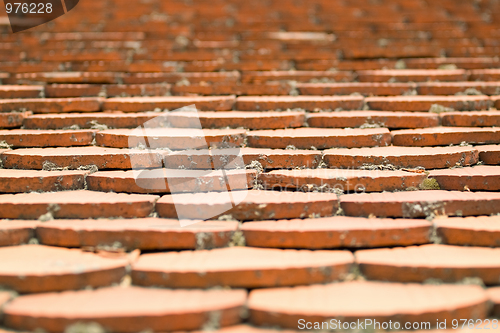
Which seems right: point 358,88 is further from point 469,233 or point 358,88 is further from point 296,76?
point 469,233

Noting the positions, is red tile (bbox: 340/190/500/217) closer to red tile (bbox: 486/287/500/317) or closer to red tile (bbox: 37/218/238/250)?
red tile (bbox: 486/287/500/317)

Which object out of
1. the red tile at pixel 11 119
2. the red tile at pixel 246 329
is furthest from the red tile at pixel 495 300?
the red tile at pixel 11 119

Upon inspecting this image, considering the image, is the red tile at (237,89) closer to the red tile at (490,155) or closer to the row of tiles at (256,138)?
the row of tiles at (256,138)

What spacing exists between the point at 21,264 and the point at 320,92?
1.89 m

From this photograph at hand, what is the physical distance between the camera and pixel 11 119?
209 centimetres

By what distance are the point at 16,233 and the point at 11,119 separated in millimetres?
906

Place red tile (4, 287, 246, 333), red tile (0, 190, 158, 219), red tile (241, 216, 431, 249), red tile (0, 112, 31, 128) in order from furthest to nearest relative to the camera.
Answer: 1. red tile (0, 112, 31, 128)
2. red tile (0, 190, 158, 219)
3. red tile (241, 216, 431, 249)
4. red tile (4, 287, 246, 333)

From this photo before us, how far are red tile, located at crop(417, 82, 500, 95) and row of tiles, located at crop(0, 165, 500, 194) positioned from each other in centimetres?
70

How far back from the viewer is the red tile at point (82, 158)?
180cm

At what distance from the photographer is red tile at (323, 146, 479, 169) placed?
1.77m

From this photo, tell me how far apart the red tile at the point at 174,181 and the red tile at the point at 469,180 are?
3.08 ft

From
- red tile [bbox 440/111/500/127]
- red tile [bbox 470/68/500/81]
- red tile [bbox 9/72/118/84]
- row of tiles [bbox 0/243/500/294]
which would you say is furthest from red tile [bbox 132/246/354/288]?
red tile [bbox 470/68/500/81]

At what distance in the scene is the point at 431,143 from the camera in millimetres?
1910

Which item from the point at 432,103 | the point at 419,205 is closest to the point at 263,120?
the point at 419,205
